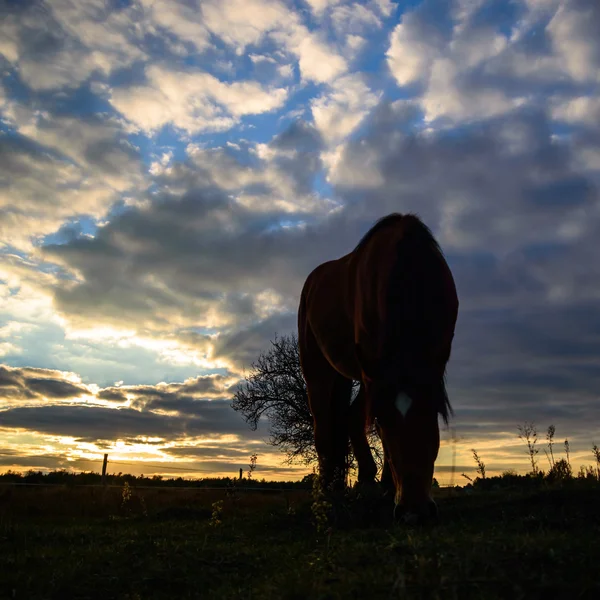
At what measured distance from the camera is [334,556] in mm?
4281

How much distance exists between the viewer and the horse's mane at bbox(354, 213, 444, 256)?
778 centimetres

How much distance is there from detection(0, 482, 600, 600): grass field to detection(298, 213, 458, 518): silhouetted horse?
78 cm

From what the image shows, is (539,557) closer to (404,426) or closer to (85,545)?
(404,426)

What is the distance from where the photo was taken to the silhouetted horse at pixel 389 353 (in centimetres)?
556

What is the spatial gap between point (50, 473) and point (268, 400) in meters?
9.14

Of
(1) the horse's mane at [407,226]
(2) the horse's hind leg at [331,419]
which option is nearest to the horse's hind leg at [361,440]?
(2) the horse's hind leg at [331,419]

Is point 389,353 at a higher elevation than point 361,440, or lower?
higher

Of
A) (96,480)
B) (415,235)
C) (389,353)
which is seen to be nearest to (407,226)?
(415,235)

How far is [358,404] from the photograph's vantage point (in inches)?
407

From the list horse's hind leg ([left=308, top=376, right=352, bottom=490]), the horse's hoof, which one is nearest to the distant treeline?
horse's hind leg ([left=308, top=376, right=352, bottom=490])

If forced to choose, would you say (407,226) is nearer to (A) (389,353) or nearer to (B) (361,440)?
(A) (389,353)

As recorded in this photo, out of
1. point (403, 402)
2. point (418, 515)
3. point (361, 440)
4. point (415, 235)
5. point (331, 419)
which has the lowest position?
point (418, 515)

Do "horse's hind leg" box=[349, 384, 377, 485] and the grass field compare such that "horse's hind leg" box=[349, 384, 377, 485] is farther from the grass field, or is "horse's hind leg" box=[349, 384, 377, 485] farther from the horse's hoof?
the horse's hoof

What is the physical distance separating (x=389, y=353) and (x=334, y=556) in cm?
226
